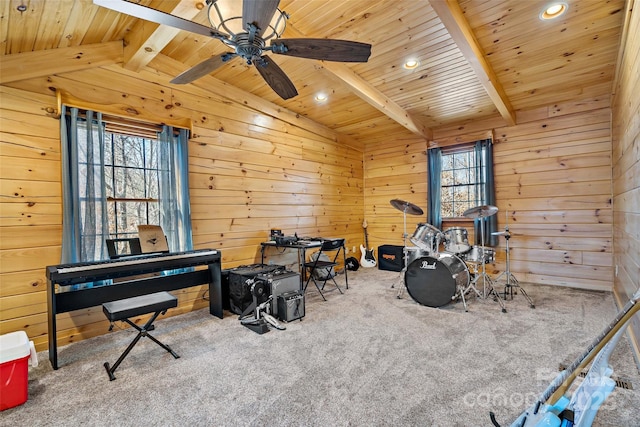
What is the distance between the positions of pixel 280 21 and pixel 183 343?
101 inches

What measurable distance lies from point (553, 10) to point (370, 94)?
5.79 feet

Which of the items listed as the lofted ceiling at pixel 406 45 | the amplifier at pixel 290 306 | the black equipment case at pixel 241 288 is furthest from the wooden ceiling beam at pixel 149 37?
the amplifier at pixel 290 306

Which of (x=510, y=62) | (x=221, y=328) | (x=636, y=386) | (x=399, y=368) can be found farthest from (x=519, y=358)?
(x=510, y=62)

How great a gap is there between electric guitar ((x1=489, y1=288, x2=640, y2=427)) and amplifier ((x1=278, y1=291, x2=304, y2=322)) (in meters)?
2.06

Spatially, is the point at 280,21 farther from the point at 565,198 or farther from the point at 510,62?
the point at 565,198

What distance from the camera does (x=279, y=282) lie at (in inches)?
120

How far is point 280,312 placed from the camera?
2992mm

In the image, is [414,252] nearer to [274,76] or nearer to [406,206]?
[406,206]

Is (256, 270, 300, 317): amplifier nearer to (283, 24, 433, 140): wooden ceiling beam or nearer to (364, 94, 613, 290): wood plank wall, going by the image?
(283, 24, 433, 140): wooden ceiling beam

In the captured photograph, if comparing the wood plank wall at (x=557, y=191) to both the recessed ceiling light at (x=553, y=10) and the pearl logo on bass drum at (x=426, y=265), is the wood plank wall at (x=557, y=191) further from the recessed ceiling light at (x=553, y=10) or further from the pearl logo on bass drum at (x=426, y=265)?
the recessed ceiling light at (x=553, y=10)

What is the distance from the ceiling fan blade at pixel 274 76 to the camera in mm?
1966

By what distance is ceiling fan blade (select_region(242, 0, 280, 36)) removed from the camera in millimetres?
1401

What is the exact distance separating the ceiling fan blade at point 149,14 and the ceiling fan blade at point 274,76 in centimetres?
32

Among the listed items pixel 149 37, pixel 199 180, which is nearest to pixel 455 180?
pixel 199 180
